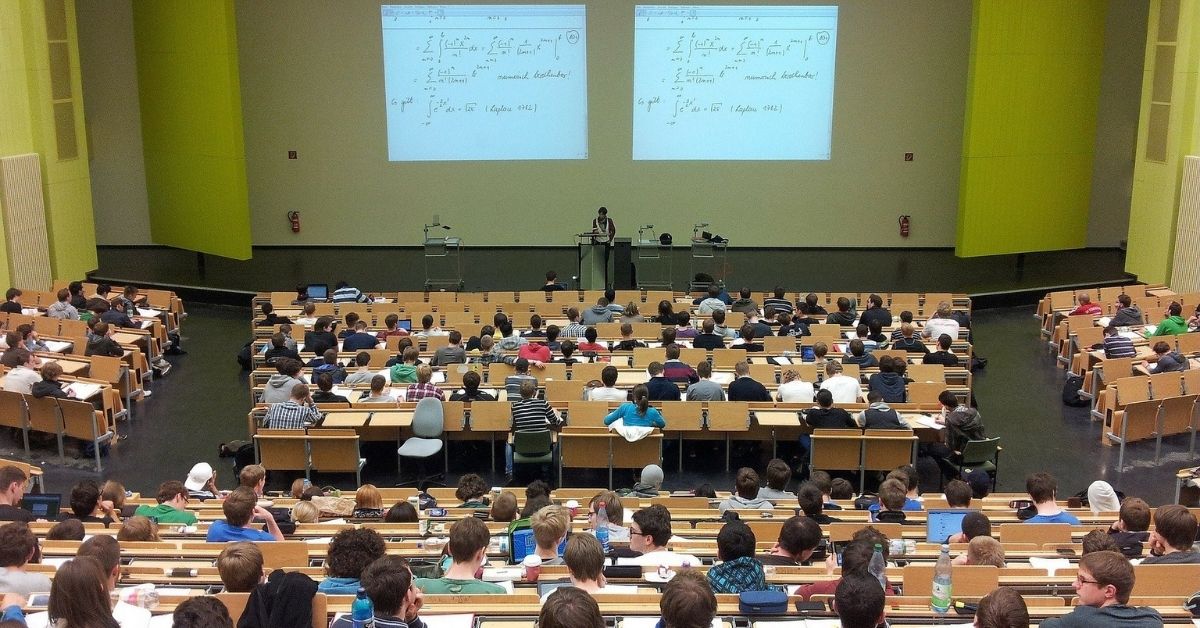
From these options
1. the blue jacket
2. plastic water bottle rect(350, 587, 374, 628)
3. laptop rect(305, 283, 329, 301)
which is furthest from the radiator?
plastic water bottle rect(350, 587, 374, 628)

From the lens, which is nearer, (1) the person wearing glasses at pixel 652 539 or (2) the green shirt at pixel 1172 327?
(1) the person wearing glasses at pixel 652 539

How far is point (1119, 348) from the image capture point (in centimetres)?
1398

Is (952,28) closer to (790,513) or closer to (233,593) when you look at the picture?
(790,513)

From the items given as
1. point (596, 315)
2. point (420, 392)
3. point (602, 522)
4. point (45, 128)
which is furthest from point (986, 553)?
point (45, 128)

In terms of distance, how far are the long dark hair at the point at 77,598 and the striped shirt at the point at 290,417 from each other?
→ 594cm

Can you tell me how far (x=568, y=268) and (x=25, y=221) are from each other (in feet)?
30.4

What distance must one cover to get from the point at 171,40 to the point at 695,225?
1052 centimetres

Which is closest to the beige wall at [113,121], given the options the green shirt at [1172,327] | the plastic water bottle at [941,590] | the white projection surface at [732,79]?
the white projection surface at [732,79]

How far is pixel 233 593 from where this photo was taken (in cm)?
586

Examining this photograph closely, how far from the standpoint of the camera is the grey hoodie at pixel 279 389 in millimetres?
11711

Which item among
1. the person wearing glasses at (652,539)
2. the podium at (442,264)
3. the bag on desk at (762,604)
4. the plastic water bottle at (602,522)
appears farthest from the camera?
the podium at (442,264)

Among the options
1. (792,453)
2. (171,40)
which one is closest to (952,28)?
(792,453)

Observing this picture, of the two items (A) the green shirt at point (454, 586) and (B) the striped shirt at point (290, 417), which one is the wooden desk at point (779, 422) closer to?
(B) the striped shirt at point (290, 417)

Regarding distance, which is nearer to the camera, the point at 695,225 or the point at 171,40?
the point at 171,40
